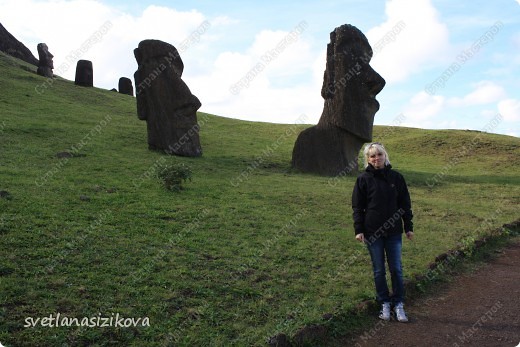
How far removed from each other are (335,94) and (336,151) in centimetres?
213

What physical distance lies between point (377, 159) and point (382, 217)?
0.78 m

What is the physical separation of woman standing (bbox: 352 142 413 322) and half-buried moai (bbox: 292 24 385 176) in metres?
11.8

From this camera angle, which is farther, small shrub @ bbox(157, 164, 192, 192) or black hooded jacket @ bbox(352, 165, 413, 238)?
small shrub @ bbox(157, 164, 192, 192)

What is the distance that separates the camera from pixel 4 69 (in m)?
34.5

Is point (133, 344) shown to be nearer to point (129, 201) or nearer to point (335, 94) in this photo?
point (129, 201)

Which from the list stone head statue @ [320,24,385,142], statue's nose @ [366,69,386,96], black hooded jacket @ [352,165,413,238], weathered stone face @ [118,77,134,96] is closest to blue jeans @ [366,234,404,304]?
black hooded jacket @ [352,165,413,238]

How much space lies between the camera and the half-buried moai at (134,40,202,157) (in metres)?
19.6

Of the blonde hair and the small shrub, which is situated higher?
the small shrub

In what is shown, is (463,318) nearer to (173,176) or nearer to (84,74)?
(173,176)

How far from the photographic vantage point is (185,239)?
9156 millimetres

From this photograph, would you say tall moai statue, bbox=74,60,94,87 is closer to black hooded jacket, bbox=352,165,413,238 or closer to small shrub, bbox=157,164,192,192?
small shrub, bbox=157,164,192,192

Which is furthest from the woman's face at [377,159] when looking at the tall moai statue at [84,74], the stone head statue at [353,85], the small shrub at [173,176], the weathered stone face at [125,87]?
the weathered stone face at [125,87]

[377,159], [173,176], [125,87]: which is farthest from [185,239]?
[125,87]

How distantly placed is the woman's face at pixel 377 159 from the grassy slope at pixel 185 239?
78.6 inches
